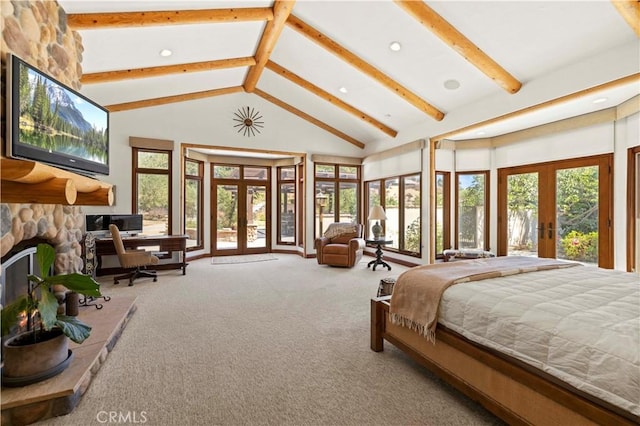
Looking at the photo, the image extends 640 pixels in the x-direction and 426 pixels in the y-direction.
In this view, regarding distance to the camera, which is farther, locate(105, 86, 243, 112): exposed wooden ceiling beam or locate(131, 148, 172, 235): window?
locate(131, 148, 172, 235): window

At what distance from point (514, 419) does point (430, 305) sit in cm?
72

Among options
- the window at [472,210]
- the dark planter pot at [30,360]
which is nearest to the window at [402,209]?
the window at [472,210]

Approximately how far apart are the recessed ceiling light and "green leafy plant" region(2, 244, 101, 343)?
493 centimetres

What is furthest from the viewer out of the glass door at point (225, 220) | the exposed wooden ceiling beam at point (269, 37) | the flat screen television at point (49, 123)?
the glass door at point (225, 220)

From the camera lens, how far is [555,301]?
1719 mm

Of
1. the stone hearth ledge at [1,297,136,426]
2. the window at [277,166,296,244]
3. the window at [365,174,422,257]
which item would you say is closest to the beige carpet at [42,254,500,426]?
the stone hearth ledge at [1,297,136,426]

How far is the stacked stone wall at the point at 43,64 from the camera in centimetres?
212

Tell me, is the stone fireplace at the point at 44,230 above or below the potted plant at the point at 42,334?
above

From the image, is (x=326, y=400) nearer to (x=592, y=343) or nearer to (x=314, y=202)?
(x=592, y=343)

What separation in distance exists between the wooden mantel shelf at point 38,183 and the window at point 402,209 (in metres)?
5.59

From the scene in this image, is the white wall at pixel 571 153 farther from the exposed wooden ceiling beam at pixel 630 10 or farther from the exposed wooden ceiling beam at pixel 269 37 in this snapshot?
the exposed wooden ceiling beam at pixel 269 37

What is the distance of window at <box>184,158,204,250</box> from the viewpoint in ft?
23.0

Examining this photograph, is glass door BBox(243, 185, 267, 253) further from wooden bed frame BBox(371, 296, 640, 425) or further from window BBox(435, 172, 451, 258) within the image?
wooden bed frame BBox(371, 296, 640, 425)

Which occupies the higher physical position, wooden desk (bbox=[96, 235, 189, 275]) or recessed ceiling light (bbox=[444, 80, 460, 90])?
recessed ceiling light (bbox=[444, 80, 460, 90])
